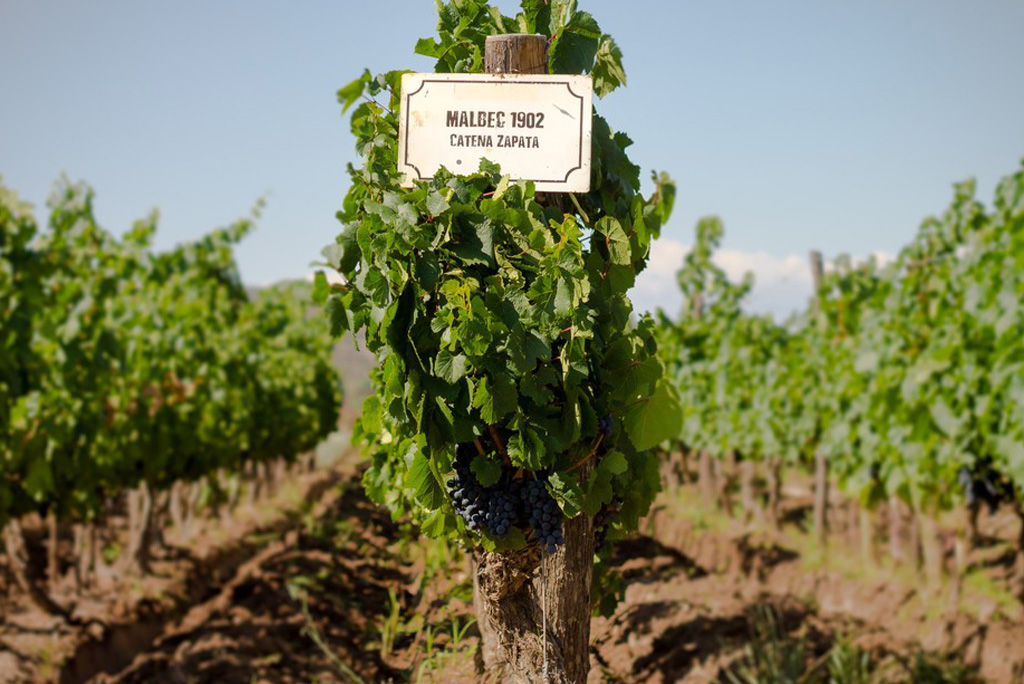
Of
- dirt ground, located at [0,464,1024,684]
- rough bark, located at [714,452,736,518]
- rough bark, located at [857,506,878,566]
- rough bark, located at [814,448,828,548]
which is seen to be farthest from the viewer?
rough bark, located at [714,452,736,518]

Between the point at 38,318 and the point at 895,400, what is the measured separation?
7.25 meters

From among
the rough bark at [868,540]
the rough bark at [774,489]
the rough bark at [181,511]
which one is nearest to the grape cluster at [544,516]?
the rough bark at [868,540]

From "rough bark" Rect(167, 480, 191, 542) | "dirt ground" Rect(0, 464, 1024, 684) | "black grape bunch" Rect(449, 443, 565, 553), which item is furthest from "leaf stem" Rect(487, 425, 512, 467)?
"rough bark" Rect(167, 480, 191, 542)

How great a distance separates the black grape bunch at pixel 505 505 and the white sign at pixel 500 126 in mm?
730

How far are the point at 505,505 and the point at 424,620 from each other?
1281mm

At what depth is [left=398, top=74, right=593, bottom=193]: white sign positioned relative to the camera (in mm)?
2416

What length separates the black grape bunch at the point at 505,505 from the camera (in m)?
2.33

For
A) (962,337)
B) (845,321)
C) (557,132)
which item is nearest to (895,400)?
(962,337)

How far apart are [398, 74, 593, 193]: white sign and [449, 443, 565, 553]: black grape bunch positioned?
2.39ft

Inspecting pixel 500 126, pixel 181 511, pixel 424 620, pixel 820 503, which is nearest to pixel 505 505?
pixel 500 126

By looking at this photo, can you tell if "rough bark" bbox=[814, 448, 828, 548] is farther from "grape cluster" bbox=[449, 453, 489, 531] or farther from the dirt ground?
"grape cluster" bbox=[449, 453, 489, 531]

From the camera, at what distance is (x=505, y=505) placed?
7.76 ft

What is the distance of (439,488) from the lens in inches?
94.9

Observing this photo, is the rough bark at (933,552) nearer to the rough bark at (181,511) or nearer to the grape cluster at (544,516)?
the grape cluster at (544,516)
